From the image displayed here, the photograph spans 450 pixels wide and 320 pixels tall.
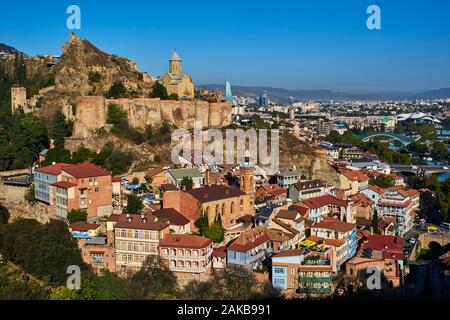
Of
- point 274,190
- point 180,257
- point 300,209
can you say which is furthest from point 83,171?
point 274,190

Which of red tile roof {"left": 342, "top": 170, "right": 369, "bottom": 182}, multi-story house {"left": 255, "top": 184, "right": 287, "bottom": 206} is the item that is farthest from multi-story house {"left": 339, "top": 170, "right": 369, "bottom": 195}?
multi-story house {"left": 255, "top": 184, "right": 287, "bottom": 206}

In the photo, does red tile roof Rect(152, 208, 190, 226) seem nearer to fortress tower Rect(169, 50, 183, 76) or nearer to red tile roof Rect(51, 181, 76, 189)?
red tile roof Rect(51, 181, 76, 189)

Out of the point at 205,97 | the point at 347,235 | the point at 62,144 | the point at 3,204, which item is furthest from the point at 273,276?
the point at 205,97

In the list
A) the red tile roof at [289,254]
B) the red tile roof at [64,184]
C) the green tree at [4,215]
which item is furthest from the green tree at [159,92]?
the red tile roof at [289,254]

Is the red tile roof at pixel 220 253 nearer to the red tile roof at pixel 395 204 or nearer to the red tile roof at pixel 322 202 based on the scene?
the red tile roof at pixel 322 202

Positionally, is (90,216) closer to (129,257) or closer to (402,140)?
(129,257)
